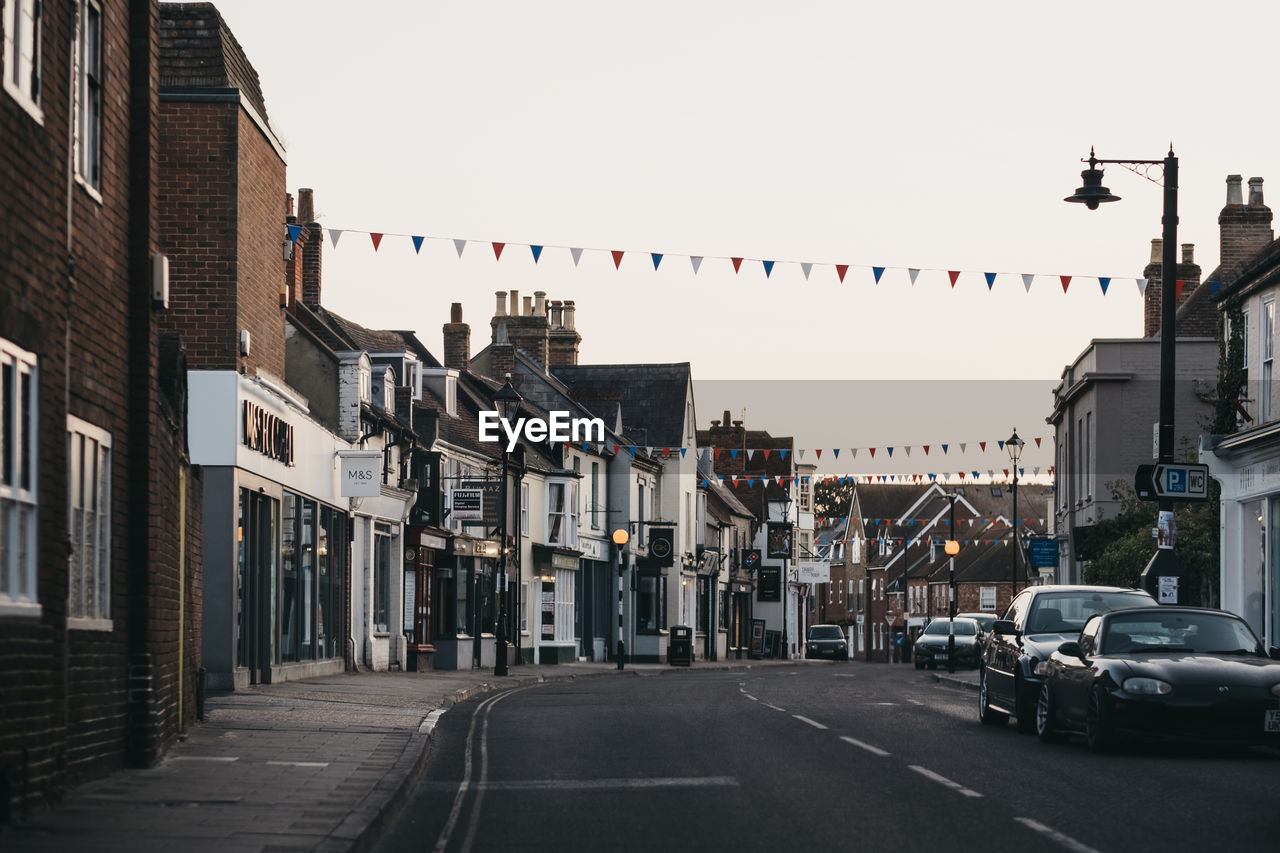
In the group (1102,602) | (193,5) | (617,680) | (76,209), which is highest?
(193,5)

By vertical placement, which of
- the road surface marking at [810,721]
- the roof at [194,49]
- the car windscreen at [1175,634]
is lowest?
the road surface marking at [810,721]

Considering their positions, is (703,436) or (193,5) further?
(703,436)

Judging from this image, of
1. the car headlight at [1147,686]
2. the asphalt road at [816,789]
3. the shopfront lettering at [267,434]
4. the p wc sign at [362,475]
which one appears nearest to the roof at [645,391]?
the p wc sign at [362,475]

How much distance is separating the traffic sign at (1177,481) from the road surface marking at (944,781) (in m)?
9.07

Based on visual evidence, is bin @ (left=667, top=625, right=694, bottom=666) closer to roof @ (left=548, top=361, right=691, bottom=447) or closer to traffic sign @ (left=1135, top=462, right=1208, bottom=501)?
roof @ (left=548, top=361, right=691, bottom=447)

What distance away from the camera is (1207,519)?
116ft

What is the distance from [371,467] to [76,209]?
69.1 ft

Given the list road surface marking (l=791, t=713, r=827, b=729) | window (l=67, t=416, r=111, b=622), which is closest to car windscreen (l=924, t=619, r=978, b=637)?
road surface marking (l=791, t=713, r=827, b=729)

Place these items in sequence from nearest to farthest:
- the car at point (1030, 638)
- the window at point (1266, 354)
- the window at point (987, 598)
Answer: the car at point (1030, 638)
the window at point (1266, 354)
the window at point (987, 598)

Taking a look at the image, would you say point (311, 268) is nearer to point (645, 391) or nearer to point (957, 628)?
point (957, 628)

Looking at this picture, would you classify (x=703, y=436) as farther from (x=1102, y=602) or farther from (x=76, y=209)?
(x=76, y=209)

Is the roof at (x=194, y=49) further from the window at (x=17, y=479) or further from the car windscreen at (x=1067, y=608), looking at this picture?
the window at (x=17, y=479)

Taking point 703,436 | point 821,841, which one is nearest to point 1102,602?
point 821,841

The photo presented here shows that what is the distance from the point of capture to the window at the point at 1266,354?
27.4 meters
